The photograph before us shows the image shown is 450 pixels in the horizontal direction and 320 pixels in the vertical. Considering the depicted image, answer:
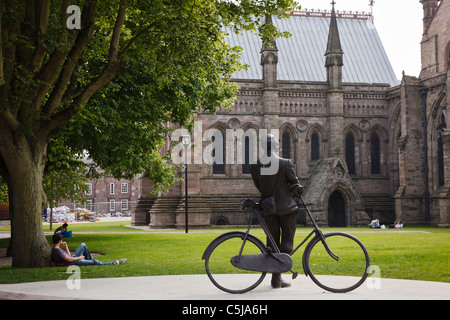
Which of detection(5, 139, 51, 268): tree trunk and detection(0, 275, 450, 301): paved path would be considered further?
detection(5, 139, 51, 268): tree trunk

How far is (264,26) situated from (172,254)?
7.13m

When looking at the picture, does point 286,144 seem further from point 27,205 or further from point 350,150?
point 27,205

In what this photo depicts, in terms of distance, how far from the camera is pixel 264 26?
49.8 feet

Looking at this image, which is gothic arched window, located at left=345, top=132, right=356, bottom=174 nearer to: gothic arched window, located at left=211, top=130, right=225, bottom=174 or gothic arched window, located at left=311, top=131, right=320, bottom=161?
gothic arched window, located at left=311, top=131, right=320, bottom=161

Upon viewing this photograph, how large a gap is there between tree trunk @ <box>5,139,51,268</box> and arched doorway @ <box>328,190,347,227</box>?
30291 millimetres

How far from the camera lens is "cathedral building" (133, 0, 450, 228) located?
4022 centimetres

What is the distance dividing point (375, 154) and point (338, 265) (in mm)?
34042

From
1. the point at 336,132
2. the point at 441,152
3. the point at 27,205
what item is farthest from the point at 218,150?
the point at 27,205

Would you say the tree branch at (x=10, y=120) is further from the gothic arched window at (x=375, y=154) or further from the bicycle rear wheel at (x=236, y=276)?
the gothic arched window at (x=375, y=154)

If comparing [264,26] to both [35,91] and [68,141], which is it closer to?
[35,91]

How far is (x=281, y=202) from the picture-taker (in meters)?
9.09

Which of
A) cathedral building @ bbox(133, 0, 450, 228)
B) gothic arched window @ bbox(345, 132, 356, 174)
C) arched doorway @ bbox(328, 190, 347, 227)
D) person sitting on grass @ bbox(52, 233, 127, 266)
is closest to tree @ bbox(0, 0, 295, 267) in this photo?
person sitting on grass @ bbox(52, 233, 127, 266)
